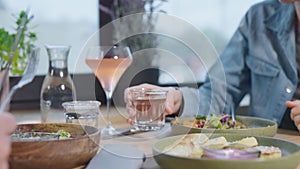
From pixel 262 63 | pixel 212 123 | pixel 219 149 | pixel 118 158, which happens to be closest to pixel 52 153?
pixel 118 158

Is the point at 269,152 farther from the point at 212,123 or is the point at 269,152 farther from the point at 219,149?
the point at 212,123

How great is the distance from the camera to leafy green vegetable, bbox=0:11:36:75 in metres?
1.96

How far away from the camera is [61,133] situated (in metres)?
1.04

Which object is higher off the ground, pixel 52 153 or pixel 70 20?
pixel 70 20

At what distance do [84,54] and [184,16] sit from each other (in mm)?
1066

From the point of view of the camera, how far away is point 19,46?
6.73 ft

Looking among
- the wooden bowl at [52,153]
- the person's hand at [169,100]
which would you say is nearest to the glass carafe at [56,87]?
the person's hand at [169,100]

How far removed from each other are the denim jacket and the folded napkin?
0.82 meters

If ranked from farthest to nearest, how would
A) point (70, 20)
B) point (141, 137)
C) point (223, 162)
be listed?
point (70, 20)
point (141, 137)
point (223, 162)

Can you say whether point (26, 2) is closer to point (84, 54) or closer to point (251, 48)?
point (84, 54)

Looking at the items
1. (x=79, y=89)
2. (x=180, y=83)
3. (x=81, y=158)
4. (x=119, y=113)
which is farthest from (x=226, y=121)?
(x=81, y=158)

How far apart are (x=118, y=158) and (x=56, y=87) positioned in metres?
0.52

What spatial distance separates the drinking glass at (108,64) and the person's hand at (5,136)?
739 mm

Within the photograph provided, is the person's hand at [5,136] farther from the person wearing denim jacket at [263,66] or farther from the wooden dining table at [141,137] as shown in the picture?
the person wearing denim jacket at [263,66]
